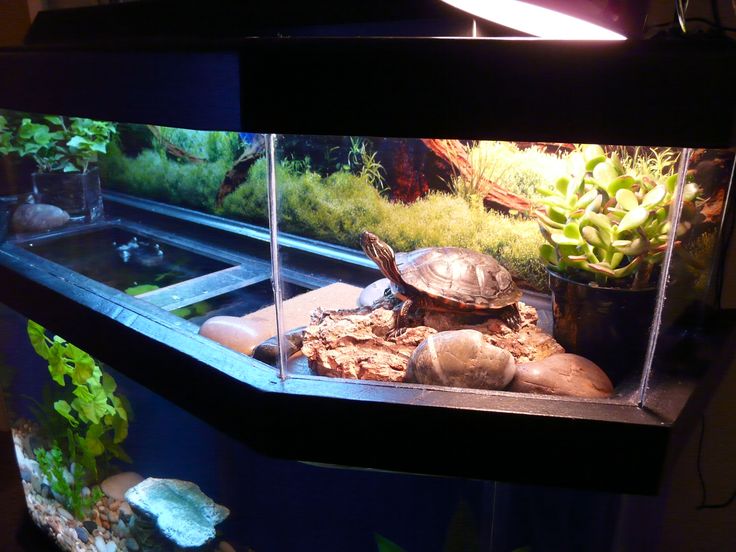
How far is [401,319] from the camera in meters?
1.17

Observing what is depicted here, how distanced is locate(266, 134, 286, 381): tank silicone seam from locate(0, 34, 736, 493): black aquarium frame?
0.04 m

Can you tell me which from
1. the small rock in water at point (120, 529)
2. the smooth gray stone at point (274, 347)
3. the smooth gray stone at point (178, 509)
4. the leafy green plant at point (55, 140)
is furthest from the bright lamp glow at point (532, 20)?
the small rock in water at point (120, 529)

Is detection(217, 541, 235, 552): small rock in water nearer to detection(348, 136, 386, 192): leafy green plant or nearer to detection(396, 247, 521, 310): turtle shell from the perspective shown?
detection(396, 247, 521, 310): turtle shell

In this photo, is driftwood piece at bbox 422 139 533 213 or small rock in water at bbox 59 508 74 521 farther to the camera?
small rock in water at bbox 59 508 74 521

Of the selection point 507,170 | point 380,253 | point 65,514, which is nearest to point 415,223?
point 380,253

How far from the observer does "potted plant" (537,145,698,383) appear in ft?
3.06

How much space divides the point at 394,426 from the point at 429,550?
0.28m

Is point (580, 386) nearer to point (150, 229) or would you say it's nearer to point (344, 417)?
point (344, 417)

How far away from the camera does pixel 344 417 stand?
895 mm

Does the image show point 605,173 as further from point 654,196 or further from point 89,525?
point 89,525

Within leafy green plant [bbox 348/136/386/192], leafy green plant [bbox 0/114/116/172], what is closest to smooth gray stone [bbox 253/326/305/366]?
leafy green plant [bbox 348/136/386/192]

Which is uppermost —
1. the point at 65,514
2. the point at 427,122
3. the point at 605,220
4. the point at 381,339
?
the point at 427,122

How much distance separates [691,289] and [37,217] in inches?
60.1

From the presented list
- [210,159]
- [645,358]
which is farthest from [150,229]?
[645,358]
